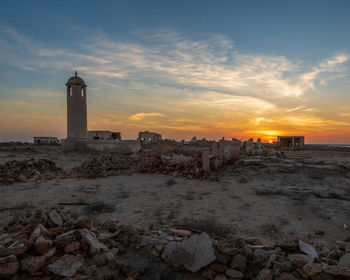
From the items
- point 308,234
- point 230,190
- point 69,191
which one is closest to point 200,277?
point 308,234

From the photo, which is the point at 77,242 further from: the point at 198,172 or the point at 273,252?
the point at 198,172

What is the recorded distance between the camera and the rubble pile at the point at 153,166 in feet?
32.8

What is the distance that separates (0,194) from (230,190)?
702cm

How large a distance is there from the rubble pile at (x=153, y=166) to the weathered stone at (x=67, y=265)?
7.03 meters

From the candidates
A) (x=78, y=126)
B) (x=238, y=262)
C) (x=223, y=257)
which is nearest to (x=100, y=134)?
(x=78, y=126)

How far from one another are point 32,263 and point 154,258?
139cm

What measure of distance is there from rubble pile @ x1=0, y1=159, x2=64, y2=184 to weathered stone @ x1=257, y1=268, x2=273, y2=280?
8731 millimetres

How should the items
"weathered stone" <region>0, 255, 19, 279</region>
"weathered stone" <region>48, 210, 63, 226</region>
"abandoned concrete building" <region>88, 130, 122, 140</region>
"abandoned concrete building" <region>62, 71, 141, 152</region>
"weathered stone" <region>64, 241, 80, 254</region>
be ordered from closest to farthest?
"weathered stone" <region>0, 255, 19, 279</region>
"weathered stone" <region>64, 241, 80, 254</region>
"weathered stone" <region>48, 210, 63, 226</region>
"abandoned concrete building" <region>62, 71, 141, 152</region>
"abandoned concrete building" <region>88, 130, 122, 140</region>

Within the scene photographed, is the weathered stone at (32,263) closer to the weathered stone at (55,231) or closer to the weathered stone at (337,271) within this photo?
the weathered stone at (55,231)

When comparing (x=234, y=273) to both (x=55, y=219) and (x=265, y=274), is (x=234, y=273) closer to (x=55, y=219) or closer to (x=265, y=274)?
(x=265, y=274)

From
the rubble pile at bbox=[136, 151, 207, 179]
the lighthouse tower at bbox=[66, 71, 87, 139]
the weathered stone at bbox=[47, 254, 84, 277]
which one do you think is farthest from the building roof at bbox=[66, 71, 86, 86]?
the weathered stone at bbox=[47, 254, 84, 277]

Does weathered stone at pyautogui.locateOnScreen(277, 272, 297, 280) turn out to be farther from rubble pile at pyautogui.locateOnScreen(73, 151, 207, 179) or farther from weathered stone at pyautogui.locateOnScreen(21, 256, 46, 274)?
rubble pile at pyautogui.locateOnScreen(73, 151, 207, 179)

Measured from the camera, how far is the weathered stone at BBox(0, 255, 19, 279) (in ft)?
7.31

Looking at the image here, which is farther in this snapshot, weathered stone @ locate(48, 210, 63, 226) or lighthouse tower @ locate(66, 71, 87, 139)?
lighthouse tower @ locate(66, 71, 87, 139)
